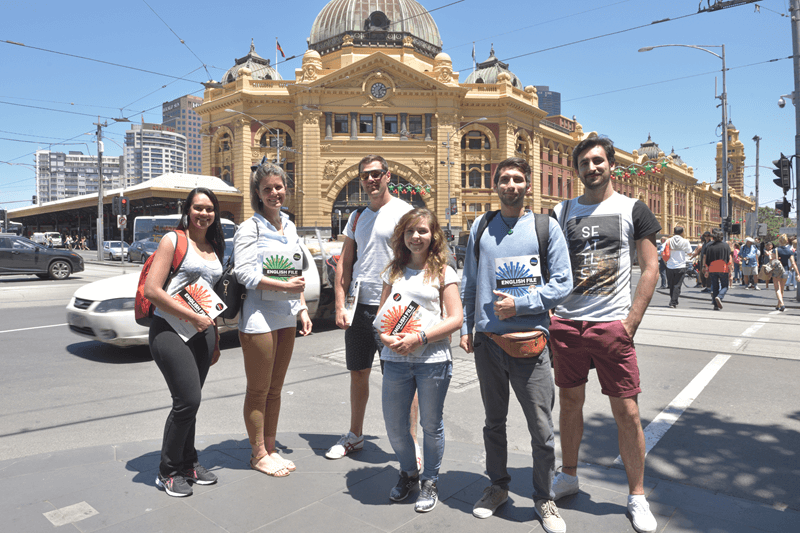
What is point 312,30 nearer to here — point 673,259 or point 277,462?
point 673,259

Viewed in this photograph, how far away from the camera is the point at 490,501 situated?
3150mm

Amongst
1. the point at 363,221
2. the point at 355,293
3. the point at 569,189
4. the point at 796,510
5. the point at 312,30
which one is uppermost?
the point at 312,30

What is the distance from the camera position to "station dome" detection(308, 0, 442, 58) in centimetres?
5100

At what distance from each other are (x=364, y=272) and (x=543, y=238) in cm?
131

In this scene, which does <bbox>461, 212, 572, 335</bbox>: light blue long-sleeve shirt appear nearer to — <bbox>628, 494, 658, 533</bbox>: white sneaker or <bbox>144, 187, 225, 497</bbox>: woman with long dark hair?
<bbox>628, 494, 658, 533</bbox>: white sneaker

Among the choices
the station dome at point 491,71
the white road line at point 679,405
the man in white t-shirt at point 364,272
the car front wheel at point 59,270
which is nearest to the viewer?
the man in white t-shirt at point 364,272

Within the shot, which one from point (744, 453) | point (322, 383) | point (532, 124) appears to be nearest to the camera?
point (744, 453)

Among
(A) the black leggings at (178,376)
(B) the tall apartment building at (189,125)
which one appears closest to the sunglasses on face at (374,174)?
(A) the black leggings at (178,376)

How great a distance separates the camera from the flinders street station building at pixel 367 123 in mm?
46406

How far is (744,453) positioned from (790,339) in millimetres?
5856

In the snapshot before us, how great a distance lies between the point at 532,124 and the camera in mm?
54000

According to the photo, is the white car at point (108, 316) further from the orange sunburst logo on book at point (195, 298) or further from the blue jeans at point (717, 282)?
the blue jeans at point (717, 282)

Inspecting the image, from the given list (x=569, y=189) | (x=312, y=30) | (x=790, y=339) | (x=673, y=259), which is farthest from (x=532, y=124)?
(x=790, y=339)

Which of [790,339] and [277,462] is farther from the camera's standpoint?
[790,339]
